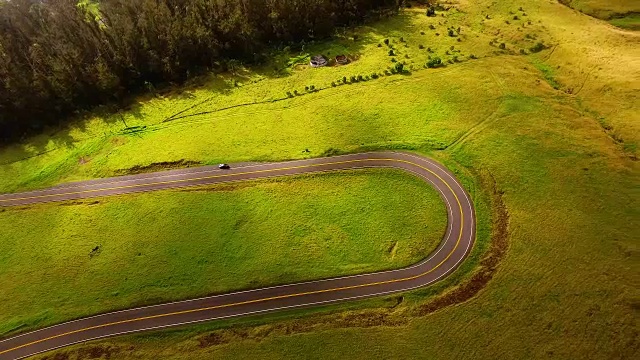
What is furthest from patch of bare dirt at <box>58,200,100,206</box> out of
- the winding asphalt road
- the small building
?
the small building

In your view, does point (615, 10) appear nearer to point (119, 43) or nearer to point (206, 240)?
point (206, 240)

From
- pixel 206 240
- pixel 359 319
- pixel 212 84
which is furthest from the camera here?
pixel 212 84

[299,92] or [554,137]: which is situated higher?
[299,92]

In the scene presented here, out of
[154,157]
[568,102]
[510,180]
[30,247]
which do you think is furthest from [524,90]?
[30,247]

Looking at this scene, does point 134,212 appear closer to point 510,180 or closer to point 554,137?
point 510,180

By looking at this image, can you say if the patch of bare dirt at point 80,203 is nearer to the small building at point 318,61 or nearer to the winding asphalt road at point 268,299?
the winding asphalt road at point 268,299

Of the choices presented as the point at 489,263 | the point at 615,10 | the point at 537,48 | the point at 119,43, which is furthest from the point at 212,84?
the point at 615,10
